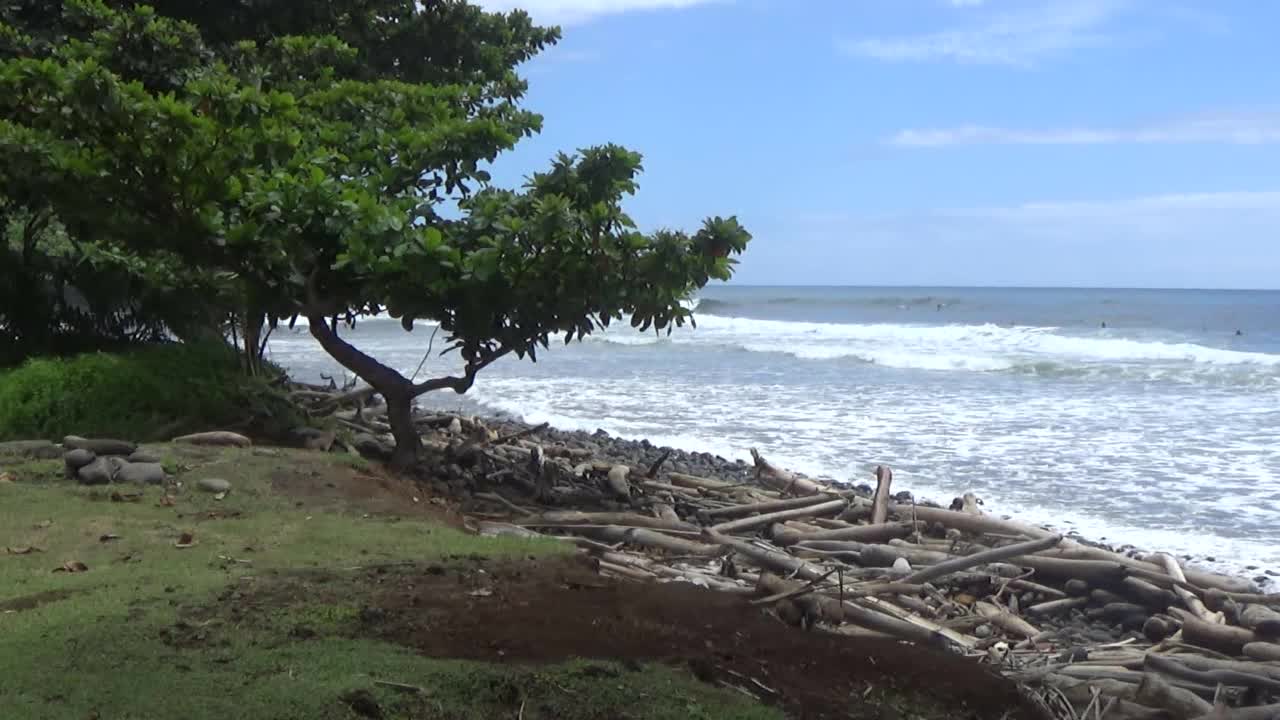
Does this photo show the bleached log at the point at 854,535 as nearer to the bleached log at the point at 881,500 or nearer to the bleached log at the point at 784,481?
the bleached log at the point at 881,500

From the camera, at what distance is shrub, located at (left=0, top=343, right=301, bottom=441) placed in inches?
395

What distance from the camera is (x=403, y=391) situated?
9672 millimetres

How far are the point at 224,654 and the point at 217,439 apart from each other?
5.12 metres

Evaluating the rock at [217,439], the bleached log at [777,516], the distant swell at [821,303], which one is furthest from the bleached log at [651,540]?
the distant swell at [821,303]

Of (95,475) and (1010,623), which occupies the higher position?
(95,475)

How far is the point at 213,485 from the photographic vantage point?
26.4 ft

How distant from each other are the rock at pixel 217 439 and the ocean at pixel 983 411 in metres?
5.78

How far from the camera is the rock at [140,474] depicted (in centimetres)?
820

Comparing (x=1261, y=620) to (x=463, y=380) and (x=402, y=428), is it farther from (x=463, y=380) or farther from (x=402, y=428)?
(x=402, y=428)

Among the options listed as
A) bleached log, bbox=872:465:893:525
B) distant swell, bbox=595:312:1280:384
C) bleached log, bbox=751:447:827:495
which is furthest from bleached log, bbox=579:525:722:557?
distant swell, bbox=595:312:1280:384

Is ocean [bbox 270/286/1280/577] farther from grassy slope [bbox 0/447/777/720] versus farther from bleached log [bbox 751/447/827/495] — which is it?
grassy slope [bbox 0/447/777/720]

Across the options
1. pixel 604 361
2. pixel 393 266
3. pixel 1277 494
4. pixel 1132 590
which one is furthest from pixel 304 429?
pixel 604 361

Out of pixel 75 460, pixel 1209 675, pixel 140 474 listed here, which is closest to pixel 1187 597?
pixel 1209 675

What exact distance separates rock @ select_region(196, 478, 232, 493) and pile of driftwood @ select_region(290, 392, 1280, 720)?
5.33 ft
